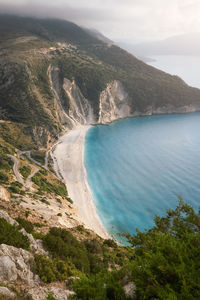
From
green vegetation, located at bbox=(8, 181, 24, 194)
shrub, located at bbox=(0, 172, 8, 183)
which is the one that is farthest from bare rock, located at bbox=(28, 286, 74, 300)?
shrub, located at bbox=(0, 172, 8, 183)

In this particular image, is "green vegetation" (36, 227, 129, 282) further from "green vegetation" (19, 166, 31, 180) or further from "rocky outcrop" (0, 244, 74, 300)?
"green vegetation" (19, 166, 31, 180)

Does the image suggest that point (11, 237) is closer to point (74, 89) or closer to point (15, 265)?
point (15, 265)

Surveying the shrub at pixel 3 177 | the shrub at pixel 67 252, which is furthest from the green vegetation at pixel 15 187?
the shrub at pixel 67 252

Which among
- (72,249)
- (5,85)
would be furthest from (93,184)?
(5,85)

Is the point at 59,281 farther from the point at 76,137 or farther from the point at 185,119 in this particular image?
the point at 185,119

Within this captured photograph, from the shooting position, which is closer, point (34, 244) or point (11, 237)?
point (11, 237)

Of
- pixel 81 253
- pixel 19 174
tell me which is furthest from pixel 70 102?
pixel 81 253
